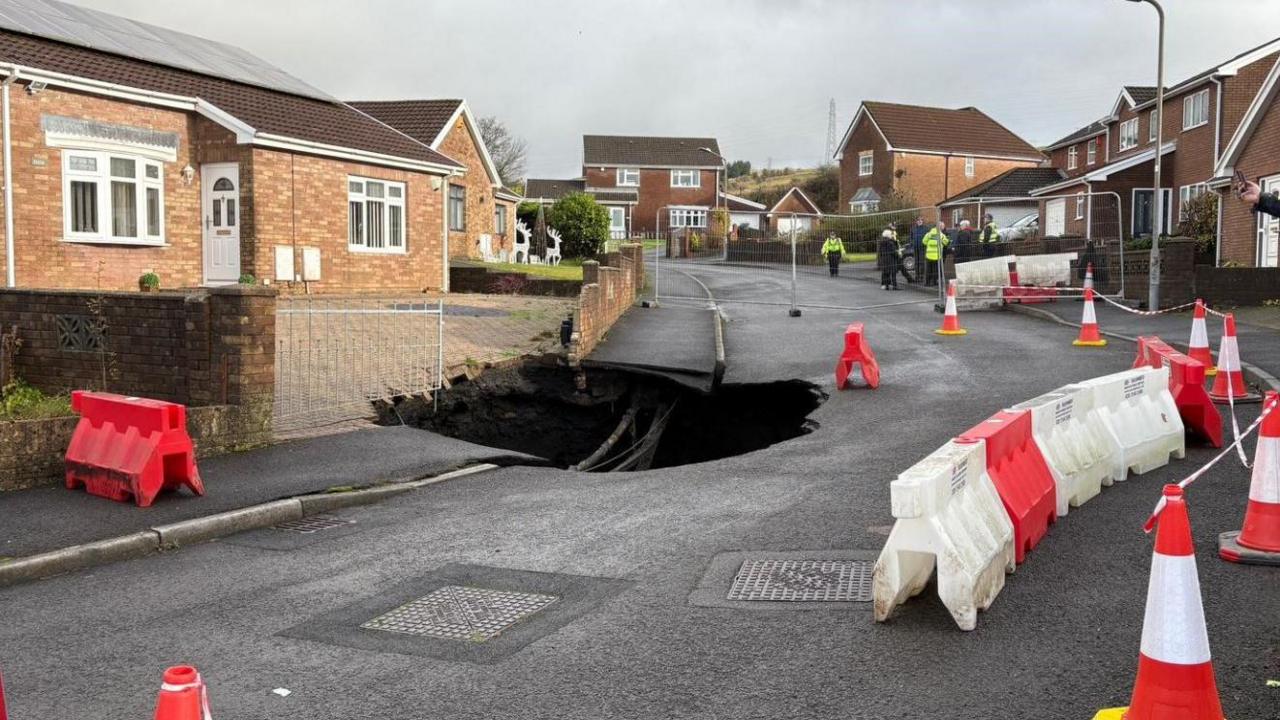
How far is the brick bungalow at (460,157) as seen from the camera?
116 ft

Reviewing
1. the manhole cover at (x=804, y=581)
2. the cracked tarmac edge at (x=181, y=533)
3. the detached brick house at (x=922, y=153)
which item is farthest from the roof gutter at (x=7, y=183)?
the detached brick house at (x=922, y=153)

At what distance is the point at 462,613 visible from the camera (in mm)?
5492

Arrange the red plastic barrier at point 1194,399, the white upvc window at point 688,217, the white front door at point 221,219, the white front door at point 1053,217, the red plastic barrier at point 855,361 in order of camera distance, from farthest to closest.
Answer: the white upvc window at point 688,217, the white front door at point 1053,217, the white front door at point 221,219, the red plastic barrier at point 855,361, the red plastic barrier at point 1194,399

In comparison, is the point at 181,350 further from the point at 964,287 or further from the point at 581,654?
the point at 964,287

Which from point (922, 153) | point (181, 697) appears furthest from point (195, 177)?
point (922, 153)

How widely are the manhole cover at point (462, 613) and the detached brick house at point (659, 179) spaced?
73.1 metres

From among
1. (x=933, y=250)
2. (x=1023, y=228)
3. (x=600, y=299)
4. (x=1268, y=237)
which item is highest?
(x=1023, y=228)

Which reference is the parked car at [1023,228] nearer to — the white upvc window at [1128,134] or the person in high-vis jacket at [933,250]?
the white upvc window at [1128,134]

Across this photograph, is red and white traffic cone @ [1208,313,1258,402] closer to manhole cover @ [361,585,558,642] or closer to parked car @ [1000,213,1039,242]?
manhole cover @ [361,585,558,642]

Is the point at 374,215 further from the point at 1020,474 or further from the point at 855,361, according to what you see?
the point at 1020,474

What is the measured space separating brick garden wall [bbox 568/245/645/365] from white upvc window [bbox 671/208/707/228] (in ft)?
178

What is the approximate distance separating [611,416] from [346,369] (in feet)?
12.8

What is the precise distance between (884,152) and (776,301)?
42.5 m

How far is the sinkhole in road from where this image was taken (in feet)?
44.9
